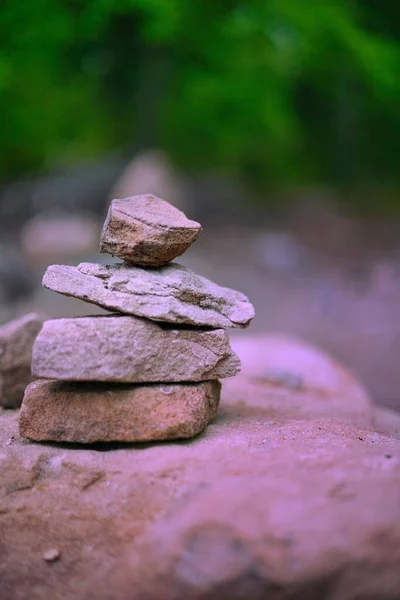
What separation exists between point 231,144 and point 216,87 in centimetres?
152

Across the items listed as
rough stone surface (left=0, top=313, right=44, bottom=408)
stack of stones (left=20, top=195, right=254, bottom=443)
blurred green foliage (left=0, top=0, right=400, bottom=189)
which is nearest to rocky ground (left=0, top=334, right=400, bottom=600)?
stack of stones (left=20, top=195, right=254, bottom=443)

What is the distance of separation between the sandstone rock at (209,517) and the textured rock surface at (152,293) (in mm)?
661

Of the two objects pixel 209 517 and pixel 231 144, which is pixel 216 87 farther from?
pixel 209 517

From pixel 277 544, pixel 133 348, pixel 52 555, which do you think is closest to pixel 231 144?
pixel 133 348

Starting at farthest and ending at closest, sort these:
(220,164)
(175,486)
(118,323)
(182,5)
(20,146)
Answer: (220,164) → (20,146) → (182,5) → (118,323) → (175,486)

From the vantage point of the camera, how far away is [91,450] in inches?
121

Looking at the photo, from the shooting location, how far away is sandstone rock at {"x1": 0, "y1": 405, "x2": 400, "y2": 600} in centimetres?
215

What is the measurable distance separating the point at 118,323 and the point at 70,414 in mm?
562

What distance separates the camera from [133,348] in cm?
302

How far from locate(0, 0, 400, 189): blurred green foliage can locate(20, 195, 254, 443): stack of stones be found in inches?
255

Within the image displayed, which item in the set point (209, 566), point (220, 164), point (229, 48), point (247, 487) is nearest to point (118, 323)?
point (247, 487)

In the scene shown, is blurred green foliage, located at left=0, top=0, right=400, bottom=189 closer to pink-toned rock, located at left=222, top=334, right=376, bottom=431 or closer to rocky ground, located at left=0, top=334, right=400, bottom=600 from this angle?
pink-toned rock, located at left=222, top=334, right=376, bottom=431

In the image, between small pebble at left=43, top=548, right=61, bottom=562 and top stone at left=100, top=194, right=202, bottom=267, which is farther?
top stone at left=100, top=194, right=202, bottom=267

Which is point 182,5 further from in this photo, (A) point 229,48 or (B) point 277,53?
(B) point 277,53
